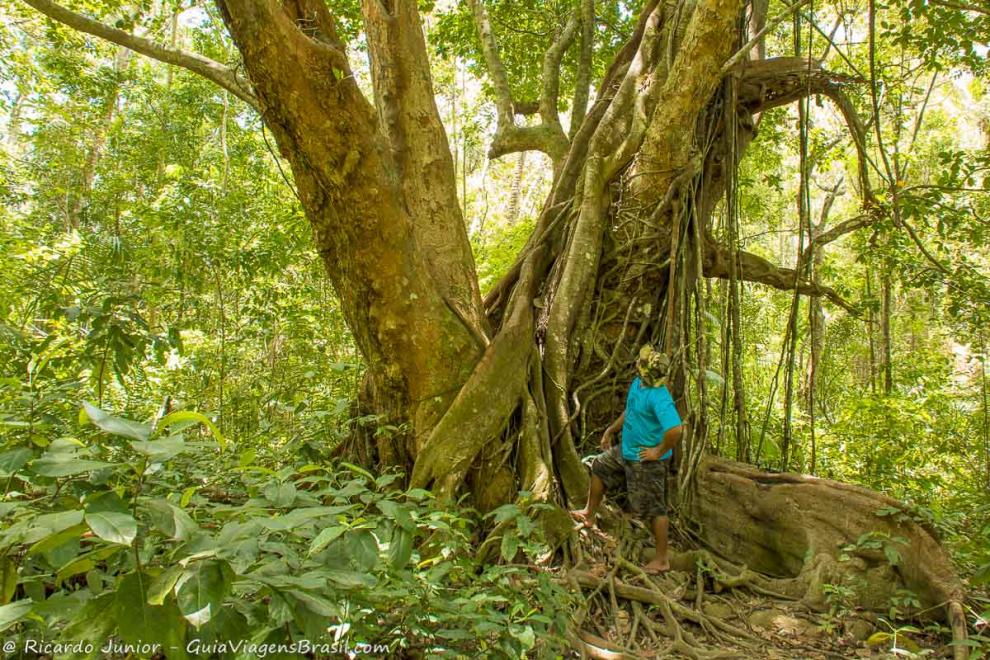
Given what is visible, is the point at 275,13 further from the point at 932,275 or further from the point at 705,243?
the point at 932,275

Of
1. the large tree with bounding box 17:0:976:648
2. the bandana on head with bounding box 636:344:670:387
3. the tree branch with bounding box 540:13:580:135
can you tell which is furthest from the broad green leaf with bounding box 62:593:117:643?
the tree branch with bounding box 540:13:580:135

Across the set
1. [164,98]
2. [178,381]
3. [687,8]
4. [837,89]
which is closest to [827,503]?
[837,89]

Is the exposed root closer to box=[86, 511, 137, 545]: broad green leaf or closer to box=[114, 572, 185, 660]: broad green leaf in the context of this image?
box=[114, 572, 185, 660]: broad green leaf

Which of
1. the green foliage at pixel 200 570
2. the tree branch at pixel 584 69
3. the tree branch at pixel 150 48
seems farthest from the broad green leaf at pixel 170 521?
the tree branch at pixel 584 69

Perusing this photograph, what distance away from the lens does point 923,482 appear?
4984mm

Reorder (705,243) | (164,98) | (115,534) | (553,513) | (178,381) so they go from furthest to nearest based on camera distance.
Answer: (164,98) < (178,381) < (705,243) < (553,513) < (115,534)

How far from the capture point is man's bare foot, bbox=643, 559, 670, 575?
11.4 ft

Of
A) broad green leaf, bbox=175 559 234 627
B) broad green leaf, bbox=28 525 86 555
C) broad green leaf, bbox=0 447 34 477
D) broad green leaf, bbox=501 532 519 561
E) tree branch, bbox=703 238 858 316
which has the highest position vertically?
tree branch, bbox=703 238 858 316

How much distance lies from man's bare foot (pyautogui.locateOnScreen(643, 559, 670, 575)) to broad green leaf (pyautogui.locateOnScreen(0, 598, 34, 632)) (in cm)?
304

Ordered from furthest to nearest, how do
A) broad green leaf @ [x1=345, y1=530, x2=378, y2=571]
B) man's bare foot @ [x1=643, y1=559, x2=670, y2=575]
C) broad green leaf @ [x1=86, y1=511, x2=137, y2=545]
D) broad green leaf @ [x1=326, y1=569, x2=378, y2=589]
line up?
1. man's bare foot @ [x1=643, y1=559, x2=670, y2=575]
2. broad green leaf @ [x1=345, y1=530, x2=378, y2=571]
3. broad green leaf @ [x1=326, y1=569, x2=378, y2=589]
4. broad green leaf @ [x1=86, y1=511, x2=137, y2=545]

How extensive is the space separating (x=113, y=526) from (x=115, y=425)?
19 cm

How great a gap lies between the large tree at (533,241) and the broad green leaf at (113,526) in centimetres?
217

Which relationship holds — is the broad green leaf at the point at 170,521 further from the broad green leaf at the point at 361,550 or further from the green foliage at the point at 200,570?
the broad green leaf at the point at 361,550

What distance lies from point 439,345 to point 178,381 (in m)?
3.24
